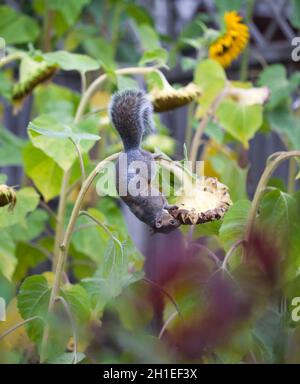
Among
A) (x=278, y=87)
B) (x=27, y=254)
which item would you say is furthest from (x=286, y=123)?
(x=27, y=254)

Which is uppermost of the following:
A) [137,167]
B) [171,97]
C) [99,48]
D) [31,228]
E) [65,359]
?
[99,48]

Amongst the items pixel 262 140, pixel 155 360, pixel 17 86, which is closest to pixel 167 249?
pixel 155 360

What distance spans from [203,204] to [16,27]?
4.51 ft

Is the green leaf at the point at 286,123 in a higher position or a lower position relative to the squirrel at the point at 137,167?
higher

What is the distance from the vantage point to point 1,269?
1.14 m

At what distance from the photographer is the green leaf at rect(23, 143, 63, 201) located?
4.09 feet

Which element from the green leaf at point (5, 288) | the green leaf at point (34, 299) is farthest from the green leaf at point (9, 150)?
the green leaf at point (34, 299)

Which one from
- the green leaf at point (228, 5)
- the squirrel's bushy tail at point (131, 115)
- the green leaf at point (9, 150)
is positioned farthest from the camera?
the green leaf at point (228, 5)

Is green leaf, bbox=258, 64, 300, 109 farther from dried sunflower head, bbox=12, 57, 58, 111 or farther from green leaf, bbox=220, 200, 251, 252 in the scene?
green leaf, bbox=220, 200, 251, 252

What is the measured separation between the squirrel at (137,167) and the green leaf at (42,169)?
1.27 feet

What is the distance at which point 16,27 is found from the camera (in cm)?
201

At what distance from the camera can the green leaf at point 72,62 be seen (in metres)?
1.21

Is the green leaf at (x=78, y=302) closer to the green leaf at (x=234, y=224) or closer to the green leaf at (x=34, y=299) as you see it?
the green leaf at (x=34, y=299)

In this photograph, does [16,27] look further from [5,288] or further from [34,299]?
[34,299]
